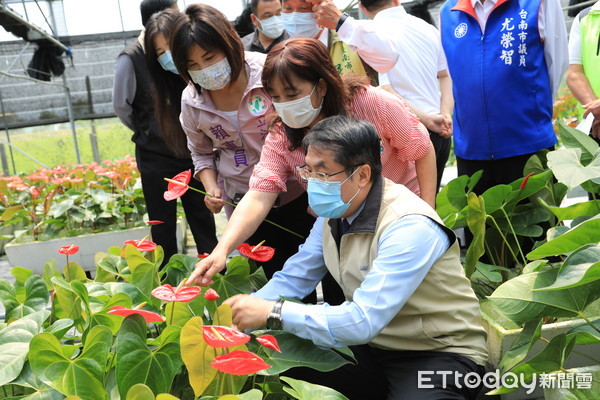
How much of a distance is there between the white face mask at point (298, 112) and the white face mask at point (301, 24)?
716mm

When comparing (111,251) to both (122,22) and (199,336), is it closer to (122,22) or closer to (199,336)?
(199,336)

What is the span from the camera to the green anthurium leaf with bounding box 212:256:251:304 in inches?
70.6

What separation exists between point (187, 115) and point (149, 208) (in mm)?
1077

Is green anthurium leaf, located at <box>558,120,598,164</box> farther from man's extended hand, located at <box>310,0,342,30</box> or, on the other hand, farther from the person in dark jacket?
the person in dark jacket

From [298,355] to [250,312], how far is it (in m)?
0.15

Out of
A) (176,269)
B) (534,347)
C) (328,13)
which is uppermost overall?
(328,13)

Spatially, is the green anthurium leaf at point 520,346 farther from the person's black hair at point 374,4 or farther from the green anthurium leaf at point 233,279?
the person's black hair at point 374,4

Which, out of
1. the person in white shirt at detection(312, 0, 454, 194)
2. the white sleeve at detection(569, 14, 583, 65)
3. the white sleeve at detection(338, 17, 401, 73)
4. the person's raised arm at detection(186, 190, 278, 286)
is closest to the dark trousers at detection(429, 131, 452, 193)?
the person in white shirt at detection(312, 0, 454, 194)

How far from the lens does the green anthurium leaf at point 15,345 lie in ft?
4.33

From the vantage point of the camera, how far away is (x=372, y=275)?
1429 mm

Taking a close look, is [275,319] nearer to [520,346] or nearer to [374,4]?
[520,346]

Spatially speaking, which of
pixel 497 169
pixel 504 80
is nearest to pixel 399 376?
Answer: pixel 497 169

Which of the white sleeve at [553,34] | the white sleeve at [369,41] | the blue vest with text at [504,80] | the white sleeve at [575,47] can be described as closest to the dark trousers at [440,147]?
the blue vest with text at [504,80]

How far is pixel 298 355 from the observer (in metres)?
1.41
